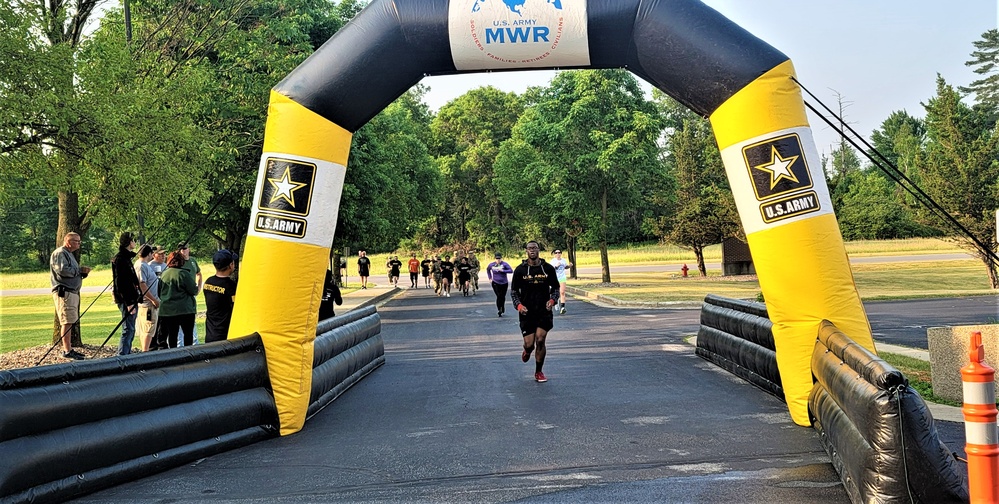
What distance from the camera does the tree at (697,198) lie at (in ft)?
140

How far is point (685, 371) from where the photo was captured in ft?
40.4

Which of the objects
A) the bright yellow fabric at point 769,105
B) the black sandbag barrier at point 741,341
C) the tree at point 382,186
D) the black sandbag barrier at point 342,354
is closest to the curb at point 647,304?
the tree at point 382,186

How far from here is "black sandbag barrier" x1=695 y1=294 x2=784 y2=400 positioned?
406 inches

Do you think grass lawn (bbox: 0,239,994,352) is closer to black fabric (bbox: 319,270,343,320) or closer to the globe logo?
black fabric (bbox: 319,270,343,320)

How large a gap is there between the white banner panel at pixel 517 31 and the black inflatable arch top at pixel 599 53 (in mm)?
111

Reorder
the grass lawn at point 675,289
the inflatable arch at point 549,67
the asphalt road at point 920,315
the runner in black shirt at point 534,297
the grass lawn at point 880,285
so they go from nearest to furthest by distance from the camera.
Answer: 1. the inflatable arch at point 549,67
2. the runner in black shirt at point 534,297
3. the asphalt road at point 920,315
4. the grass lawn at point 675,289
5. the grass lawn at point 880,285

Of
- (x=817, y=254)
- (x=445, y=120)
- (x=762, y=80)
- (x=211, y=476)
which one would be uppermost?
(x=445, y=120)

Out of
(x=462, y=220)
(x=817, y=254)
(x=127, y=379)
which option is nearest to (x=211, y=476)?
(x=127, y=379)

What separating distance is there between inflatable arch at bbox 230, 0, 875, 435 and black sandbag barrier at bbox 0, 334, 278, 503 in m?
0.55

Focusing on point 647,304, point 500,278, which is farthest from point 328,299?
point 647,304

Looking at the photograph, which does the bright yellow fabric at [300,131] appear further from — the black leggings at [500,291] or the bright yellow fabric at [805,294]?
the black leggings at [500,291]

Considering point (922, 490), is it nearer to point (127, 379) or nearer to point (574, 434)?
point (574, 434)

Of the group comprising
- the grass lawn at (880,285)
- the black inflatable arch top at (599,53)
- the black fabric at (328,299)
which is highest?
the black inflatable arch top at (599,53)

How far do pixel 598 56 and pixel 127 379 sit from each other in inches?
219
